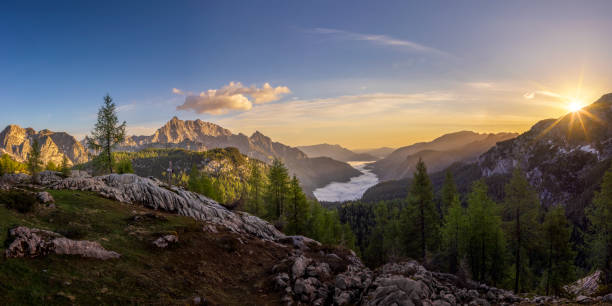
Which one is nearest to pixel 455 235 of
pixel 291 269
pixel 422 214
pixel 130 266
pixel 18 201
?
pixel 422 214

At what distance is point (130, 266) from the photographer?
1523 centimetres

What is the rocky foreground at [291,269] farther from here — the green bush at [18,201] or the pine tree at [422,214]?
the pine tree at [422,214]

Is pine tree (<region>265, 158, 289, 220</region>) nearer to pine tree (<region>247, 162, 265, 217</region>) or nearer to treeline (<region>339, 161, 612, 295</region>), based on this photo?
pine tree (<region>247, 162, 265, 217</region>)

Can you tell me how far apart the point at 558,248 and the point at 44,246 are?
49021mm

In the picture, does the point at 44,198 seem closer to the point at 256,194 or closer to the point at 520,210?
the point at 256,194

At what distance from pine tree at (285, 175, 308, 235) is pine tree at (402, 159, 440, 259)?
17534 millimetres

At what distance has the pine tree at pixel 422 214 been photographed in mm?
40219

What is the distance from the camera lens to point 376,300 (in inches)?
617

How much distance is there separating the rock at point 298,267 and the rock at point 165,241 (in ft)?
31.0

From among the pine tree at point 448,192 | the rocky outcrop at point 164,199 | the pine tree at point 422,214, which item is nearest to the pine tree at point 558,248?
the pine tree at point 422,214

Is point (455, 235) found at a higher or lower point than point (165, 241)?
lower

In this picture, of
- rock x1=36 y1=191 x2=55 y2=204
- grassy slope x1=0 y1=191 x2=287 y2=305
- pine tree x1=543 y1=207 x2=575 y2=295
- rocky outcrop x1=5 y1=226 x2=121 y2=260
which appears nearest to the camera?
grassy slope x1=0 y1=191 x2=287 y2=305

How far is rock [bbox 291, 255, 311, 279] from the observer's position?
19.9 m

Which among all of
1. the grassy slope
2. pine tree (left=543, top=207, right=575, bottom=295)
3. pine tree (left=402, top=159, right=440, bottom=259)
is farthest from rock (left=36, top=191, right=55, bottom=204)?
pine tree (left=543, top=207, right=575, bottom=295)
